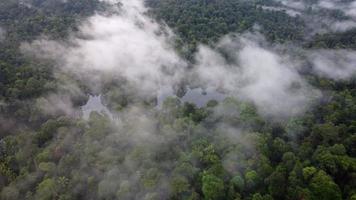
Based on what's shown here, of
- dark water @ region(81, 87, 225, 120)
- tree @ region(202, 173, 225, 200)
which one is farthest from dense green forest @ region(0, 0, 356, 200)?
dark water @ region(81, 87, 225, 120)

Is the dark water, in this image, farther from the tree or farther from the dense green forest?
the tree

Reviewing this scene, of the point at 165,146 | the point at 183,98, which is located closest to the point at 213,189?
the point at 165,146

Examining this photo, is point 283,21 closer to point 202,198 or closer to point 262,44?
point 262,44

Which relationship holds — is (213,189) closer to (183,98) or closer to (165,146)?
(165,146)

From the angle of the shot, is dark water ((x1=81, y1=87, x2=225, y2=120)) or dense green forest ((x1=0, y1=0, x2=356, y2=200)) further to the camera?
dark water ((x1=81, y1=87, x2=225, y2=120))

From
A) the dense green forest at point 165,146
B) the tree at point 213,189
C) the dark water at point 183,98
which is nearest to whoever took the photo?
the tree at point 213,189

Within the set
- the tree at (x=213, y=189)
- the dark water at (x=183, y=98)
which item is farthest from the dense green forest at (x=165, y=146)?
the dark water at (x=183, y=98)

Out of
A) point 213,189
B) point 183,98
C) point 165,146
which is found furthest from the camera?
point 183,98

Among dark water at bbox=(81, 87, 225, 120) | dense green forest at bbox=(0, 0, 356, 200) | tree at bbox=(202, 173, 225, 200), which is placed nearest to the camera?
tree at bbox=(202, 173, 225, 200)

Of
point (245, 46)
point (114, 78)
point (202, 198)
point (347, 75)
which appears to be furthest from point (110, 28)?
point (202, 198)

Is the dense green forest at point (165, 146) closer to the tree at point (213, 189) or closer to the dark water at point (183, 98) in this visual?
the tree at point (213, 189)
